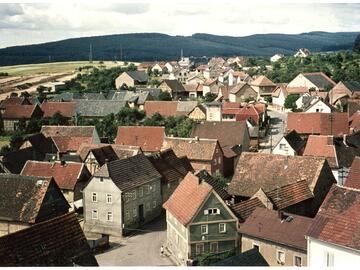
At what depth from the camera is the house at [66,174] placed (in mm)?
36281

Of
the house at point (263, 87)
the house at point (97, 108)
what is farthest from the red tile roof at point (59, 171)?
the house at point (263, 87)

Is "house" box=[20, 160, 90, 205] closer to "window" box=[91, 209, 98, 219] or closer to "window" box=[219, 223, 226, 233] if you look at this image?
"window" box=[91, 209, 98, 219]

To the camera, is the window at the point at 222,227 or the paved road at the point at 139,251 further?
the paved road at the point at 139,251

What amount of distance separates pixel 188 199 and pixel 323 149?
14806mm

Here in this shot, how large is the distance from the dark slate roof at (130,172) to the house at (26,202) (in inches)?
151

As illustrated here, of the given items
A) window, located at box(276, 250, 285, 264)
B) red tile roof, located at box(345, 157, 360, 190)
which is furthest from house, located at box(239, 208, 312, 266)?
red tile roof, located at box(345, 157, 360, 190)

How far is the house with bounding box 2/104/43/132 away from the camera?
2758 inches

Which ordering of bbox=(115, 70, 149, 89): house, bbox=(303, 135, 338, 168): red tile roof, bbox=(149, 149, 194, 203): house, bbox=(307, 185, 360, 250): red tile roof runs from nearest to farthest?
bbox=(307, 185, 360, 250): red tile roof, bbox=(149, 149, 194, 203): house, bbox=(303, 135, 338, 168): red tile roof, bbox=(115, 70, 149, 89): house

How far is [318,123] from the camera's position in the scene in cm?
5300

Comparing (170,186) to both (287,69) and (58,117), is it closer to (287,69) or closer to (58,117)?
(58,117)

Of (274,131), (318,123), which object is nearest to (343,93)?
(274,131)

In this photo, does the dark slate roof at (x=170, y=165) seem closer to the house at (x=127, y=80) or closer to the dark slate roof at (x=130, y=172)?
the dark slate roof at (x=130, y=172)

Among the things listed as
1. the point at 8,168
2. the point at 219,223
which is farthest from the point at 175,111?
the point at 219,223

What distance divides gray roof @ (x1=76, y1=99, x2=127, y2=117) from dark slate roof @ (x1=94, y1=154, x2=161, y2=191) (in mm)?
35481
